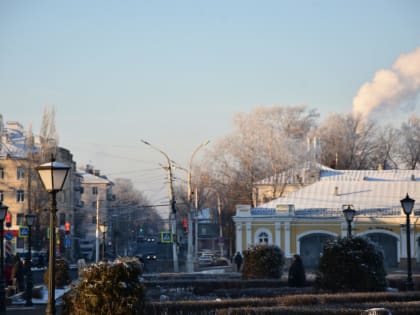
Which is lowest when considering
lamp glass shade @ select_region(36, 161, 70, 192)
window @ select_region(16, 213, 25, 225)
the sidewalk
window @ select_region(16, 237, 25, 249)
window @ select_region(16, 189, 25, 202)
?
the sidewalk

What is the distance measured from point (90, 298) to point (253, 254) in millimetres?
20755

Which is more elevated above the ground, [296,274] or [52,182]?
[52,182]

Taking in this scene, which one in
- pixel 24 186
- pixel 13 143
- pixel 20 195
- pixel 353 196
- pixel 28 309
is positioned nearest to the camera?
pixel 28 309

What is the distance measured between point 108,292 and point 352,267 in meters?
11.4

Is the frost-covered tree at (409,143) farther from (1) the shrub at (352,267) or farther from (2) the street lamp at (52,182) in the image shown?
(2) the street lamp at (52,182)

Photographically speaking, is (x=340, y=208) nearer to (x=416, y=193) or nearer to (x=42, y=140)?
(x=416, y=193)

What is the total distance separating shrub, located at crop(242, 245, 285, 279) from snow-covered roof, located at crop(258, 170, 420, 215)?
78.1ft

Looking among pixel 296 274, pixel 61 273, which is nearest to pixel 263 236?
pixel 61 273

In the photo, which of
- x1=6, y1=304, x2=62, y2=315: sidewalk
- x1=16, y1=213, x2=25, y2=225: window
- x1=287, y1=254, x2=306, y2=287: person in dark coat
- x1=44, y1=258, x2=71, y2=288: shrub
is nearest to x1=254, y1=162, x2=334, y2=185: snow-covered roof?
x1=16, y1=213, x2=25, y2=225: window

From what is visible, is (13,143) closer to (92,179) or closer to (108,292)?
(92,179)

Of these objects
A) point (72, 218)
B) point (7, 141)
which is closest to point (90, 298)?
point (7, 141)

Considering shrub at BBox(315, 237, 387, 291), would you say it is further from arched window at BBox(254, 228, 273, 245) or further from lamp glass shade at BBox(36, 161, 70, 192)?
arched window at BBox(254, 228, 273, 245)

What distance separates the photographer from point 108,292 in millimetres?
14516

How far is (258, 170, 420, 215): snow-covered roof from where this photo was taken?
59062mm
